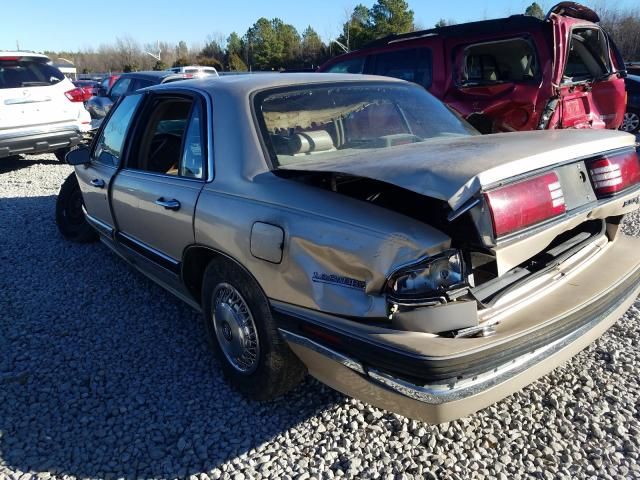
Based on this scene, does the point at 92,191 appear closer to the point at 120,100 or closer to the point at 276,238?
the point at 120,100

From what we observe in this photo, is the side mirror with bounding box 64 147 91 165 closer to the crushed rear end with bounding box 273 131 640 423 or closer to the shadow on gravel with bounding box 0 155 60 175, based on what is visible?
the crushed rear end with bounding box 273 131 640 423

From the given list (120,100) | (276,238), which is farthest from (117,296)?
(276,238)

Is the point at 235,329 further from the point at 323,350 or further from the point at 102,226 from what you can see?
the point at 102,226

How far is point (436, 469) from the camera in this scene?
213cm

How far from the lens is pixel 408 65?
6.36 metres

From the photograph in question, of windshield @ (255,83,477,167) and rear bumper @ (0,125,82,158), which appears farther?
rear bumper @ (0,125,82,158)

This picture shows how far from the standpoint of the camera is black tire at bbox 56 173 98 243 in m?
5.10

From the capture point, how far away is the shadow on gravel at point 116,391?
7.43ft

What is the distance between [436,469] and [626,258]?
1461 millimetres

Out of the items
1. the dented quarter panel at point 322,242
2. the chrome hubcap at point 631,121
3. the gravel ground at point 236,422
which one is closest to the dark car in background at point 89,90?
the gravel ground at point 236,422

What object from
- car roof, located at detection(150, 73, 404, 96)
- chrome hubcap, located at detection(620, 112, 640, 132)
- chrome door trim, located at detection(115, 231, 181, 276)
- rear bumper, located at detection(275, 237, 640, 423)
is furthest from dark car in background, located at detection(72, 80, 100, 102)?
chrome hubcap, located at detection(620, 112, 640, 132)

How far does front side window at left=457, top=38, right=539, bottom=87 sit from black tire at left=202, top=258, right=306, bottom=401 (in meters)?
4.30

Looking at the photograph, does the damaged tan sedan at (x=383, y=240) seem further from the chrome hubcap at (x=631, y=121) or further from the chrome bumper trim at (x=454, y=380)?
the chrome hubcap at (x=631, y=121)

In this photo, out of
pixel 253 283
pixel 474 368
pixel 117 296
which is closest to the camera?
pixel 474 368
